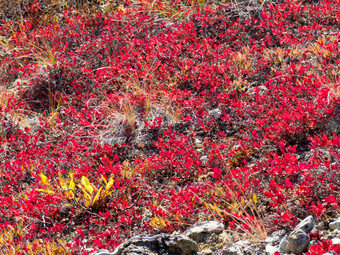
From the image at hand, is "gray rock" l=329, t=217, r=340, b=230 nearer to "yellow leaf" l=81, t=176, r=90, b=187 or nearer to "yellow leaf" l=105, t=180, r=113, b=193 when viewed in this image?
"yellow leaf" l=105, t=180, r=113, b=193

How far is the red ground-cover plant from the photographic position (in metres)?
4.34

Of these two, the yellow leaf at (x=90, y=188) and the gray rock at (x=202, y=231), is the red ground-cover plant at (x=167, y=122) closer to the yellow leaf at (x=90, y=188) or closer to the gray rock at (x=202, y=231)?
the yellow leaf at (x=90, y=188)

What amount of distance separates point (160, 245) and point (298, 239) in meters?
1.34

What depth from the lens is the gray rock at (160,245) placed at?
3721 millimetres

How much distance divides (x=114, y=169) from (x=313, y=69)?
12.0 ft

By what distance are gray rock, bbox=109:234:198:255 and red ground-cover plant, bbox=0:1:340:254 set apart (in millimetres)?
417

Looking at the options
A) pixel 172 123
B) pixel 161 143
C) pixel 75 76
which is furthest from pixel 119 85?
pixel 161 143

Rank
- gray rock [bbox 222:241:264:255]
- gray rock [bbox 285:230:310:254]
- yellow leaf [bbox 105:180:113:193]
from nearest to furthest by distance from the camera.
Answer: gray rock [bbox 285:230:310:254] → gray rock [bbox 222:241:264:255] → yellow leaf [bbox 105:180:113:193]

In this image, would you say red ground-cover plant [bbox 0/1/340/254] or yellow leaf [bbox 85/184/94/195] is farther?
yellow leaf [bbox 85/184/94/195]

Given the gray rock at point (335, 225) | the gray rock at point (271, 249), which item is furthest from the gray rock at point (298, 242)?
the gray rock at point (335, 225)

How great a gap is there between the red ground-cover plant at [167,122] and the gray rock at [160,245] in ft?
1.37

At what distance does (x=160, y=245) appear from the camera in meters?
3.80

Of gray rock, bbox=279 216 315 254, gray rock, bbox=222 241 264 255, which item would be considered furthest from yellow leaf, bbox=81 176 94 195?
gray rock, bbox=279 216 315 254

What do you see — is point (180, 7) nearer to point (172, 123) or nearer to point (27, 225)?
point (172, 123)
